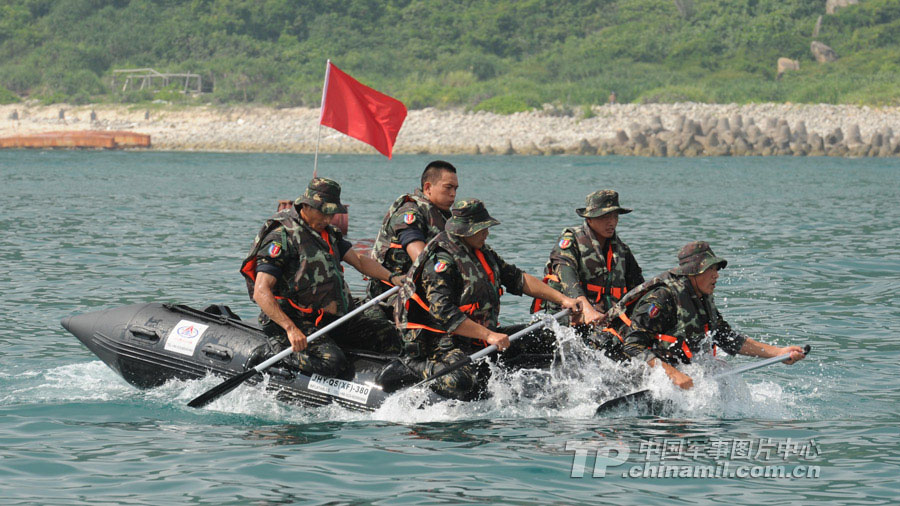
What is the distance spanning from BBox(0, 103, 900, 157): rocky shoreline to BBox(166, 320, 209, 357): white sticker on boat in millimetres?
48124

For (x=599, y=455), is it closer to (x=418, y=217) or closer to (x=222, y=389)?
(x=418, y=217)

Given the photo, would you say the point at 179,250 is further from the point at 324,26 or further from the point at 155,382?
the point at 324,26

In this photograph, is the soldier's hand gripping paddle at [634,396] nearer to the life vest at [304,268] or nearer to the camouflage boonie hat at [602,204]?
the camouflage boonie hat at [602,204]

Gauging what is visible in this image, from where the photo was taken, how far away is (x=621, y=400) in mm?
9219

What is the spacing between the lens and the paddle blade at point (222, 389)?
369 inches

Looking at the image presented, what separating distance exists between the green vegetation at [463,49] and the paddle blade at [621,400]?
191 feet

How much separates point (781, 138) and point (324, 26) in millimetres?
37753

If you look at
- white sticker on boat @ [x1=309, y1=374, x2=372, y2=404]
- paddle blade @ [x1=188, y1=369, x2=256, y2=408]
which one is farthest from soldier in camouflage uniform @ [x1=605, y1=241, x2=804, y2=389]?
paddle blade @ [x1=188, y1=369, x2=256, y2=408]

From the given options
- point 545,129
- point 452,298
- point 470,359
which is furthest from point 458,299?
point 545,129

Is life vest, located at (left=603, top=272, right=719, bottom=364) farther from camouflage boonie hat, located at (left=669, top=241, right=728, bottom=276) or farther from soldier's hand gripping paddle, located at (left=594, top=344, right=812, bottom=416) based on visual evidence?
soldier's hand gripping paddle, located at (left=594, top=344, right=812, bottom=416)

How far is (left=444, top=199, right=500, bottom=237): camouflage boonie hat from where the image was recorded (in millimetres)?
8742

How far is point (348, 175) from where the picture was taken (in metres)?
44.9

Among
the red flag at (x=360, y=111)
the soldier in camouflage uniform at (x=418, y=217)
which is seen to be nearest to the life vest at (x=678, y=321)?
the soldier in camouflage uniform at (x=418, y=217)

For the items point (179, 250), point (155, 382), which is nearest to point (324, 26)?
point (179, 250)
